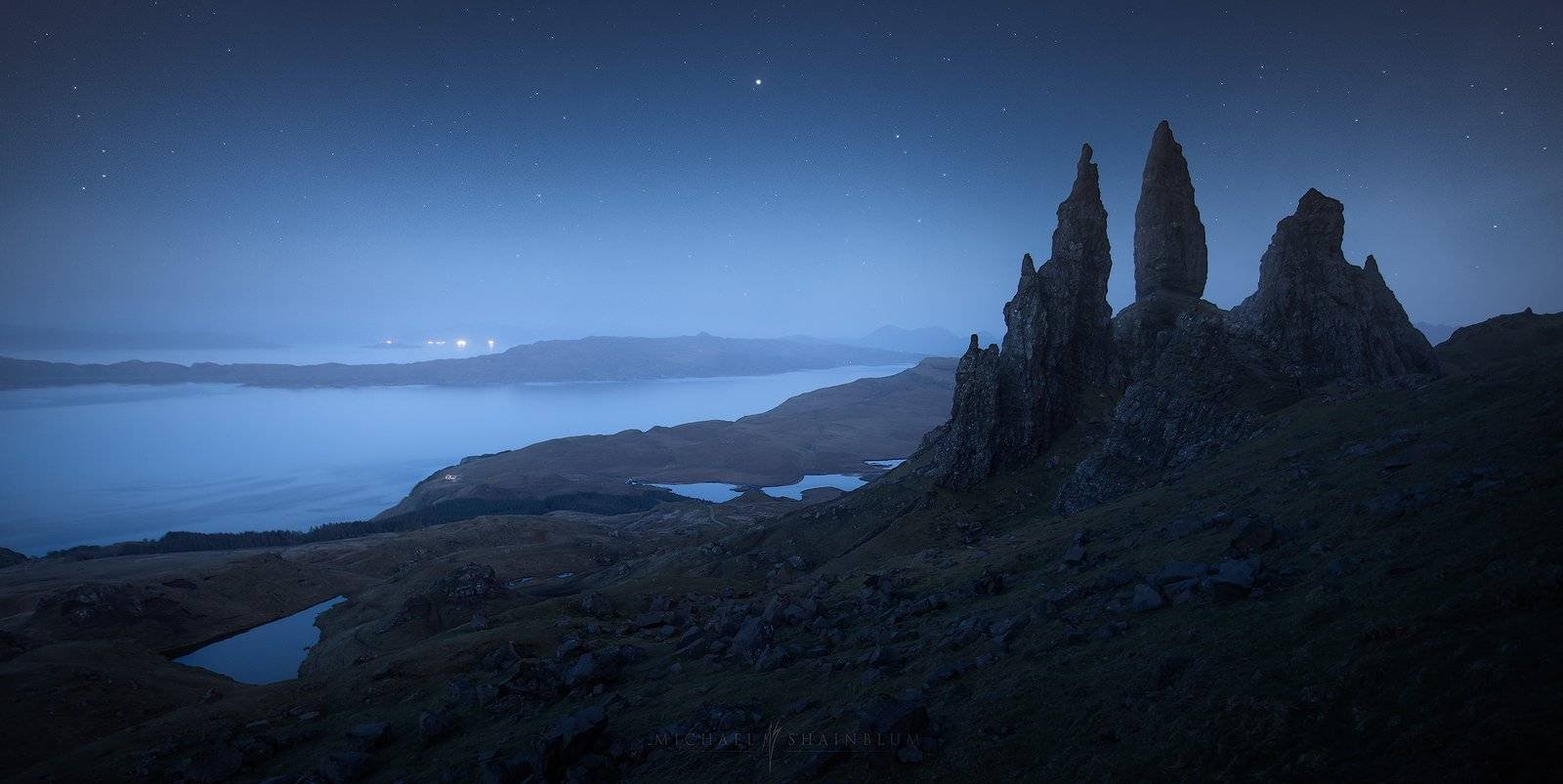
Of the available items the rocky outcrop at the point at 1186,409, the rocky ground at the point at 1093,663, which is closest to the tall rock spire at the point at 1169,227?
the rocky outcrop at the point at 1186,409

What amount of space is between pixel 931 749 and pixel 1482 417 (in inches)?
1156

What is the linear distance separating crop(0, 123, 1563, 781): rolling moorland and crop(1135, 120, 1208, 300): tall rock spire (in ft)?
7.16

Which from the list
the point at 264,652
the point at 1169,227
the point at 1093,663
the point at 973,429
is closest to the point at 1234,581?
the point at 1093,663

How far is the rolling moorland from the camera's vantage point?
12500mm

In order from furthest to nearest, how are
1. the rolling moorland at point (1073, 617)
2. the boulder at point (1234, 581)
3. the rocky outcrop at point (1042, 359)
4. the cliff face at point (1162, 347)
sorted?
the rocky outcrop at point (1042, 359) → the cliff face at point (1162, 347) → the boulder at point (1234, 581) → the rolling moorland at point (1073, 617)

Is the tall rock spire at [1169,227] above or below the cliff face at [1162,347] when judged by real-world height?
above

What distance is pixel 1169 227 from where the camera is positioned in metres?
84.9

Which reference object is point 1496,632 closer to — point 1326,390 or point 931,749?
point 931,749

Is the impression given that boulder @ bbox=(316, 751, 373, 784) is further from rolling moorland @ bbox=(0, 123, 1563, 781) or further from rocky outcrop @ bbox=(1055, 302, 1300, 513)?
rocky outcrop @ bbox=(1055, 302, 1300, 513)

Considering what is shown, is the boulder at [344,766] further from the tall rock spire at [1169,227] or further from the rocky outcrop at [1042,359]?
the tall rock spire at [1169,227]

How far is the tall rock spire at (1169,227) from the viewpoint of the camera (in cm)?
8519

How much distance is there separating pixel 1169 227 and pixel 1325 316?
108 ft

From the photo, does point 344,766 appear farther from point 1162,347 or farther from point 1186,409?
point 1162,347

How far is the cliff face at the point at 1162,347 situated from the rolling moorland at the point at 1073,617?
37 centimetres
